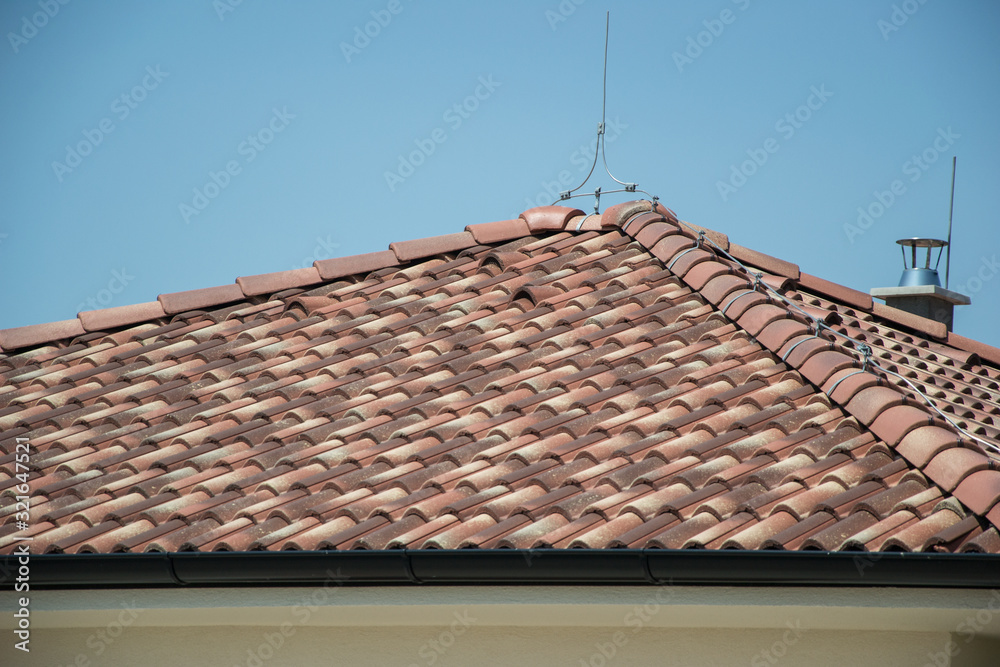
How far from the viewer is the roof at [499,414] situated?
4621 millimetres

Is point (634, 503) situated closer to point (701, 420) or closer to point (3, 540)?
point (701, 420)

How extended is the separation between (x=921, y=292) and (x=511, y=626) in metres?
8.69

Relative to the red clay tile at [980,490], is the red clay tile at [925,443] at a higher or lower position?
higher

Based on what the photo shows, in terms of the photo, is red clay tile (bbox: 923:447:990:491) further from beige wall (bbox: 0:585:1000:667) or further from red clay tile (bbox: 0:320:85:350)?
red clay tile (bbox: 0:320:85:350)

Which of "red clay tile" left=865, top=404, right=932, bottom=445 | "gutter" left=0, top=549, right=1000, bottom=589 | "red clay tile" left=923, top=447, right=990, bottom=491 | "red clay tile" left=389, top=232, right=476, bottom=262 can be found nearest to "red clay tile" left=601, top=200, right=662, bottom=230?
"red clay tile" left=389, top=232, right=476, bottom=262

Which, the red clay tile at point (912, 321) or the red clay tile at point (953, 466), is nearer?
the red clay tile at point (953, 466)

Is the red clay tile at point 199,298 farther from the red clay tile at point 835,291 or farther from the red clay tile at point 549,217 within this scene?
the red clay tile at point 835,291

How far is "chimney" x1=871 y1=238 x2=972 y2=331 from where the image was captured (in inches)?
456

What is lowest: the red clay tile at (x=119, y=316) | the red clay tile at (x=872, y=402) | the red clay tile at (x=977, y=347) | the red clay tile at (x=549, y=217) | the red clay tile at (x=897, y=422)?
the red clay tile at (x=897, y=422)

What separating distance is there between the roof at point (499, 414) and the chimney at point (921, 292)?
8.67 ft

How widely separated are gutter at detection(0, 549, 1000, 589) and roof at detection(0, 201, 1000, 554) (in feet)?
0.37

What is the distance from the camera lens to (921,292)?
37.9ft

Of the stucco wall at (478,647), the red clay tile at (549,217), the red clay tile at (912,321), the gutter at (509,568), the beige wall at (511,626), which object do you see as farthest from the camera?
the red clay tile at (912,321)

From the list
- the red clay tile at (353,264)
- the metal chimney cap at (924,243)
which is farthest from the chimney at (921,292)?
the red clay tile at (353,264)
